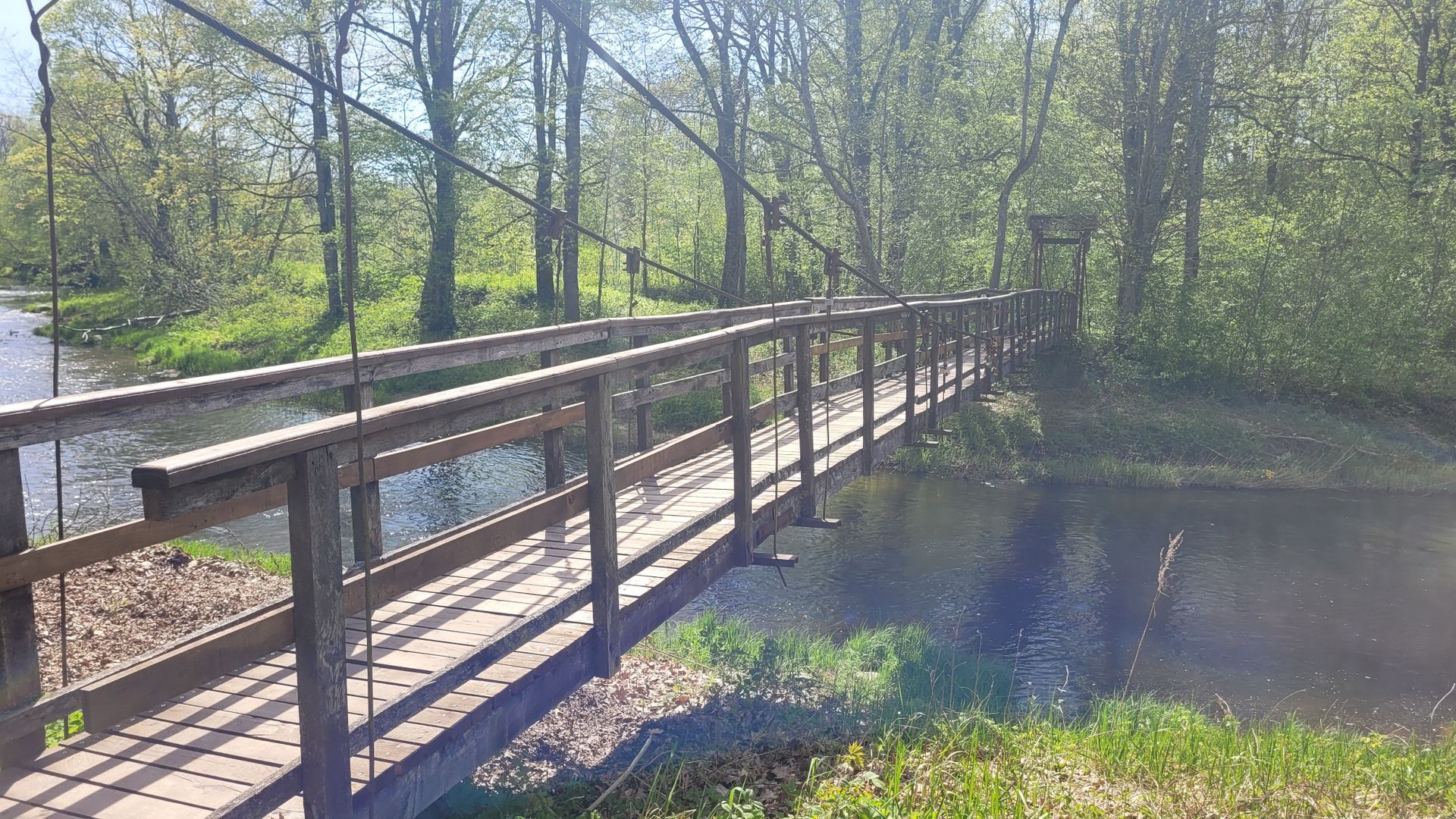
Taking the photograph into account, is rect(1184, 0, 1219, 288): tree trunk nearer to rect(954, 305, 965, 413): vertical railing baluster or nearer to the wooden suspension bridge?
rect(954, 305, 965, 413): vertical railing baluster

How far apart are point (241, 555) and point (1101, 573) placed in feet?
27.7

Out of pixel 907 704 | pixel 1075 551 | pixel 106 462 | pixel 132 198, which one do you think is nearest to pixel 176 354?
pixel 132 198

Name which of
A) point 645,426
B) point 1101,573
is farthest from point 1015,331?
point 645,426

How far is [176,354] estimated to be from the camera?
69.3 feet

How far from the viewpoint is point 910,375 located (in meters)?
8.84

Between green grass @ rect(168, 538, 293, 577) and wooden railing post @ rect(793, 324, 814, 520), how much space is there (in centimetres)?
451

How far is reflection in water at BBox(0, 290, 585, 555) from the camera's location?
33.8ft

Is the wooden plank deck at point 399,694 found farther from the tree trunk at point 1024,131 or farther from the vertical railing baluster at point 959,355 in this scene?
the tree trunk at point 1024,131

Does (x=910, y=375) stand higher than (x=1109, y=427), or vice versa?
(x=910, y=375)

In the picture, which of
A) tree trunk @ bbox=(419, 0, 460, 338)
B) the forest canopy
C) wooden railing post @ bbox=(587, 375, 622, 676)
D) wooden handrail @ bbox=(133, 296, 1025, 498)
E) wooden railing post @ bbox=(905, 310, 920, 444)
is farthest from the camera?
tree trunk @ bbox=(419, 0, 460, 338)

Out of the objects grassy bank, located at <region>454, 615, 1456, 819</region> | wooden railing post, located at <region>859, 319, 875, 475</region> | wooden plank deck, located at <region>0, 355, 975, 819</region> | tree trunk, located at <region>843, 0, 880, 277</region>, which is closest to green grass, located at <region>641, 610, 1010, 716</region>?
grassy bank, located at <region>454, 615, 1456, 819</region>

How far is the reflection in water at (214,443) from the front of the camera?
33.8 feet

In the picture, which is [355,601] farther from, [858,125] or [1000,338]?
[858,125]

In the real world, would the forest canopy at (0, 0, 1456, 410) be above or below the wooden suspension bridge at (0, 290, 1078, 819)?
above
